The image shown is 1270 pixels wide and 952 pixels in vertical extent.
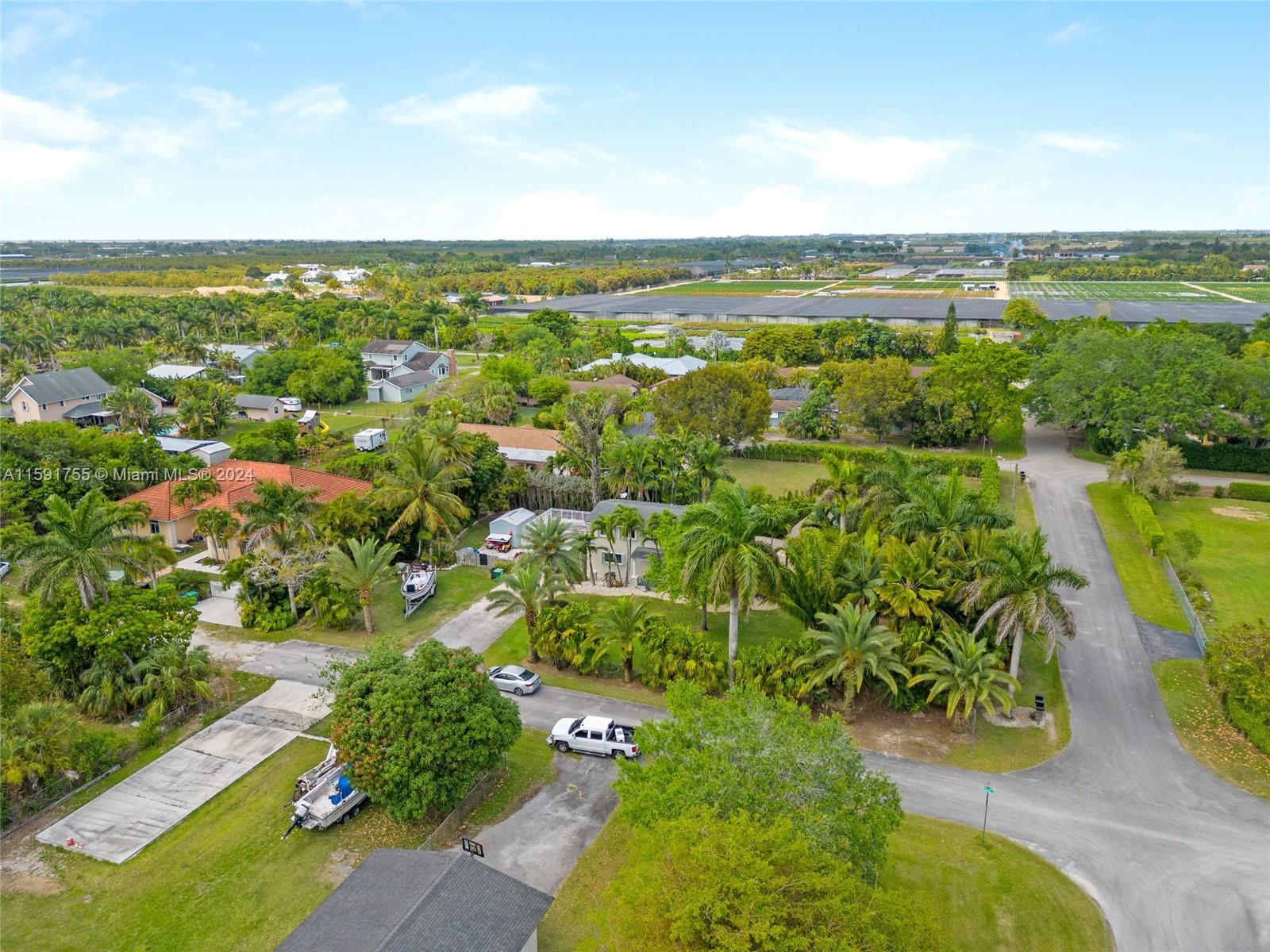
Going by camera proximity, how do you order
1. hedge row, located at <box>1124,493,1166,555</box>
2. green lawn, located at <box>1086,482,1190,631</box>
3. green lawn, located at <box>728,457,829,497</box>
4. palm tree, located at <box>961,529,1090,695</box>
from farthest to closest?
green lawn, located at <box>728,457,829,497</box> → hedge row, located at <box>1124,493,1166,555</box> → green lawn, located at <box>1086,482,1190,631</box> → palm tree, located at <box>961,529,1090,695</box>

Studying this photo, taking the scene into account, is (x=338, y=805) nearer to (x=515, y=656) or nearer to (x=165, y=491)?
(x=515, y=656)

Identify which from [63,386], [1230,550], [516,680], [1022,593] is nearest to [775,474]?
[1230,550]

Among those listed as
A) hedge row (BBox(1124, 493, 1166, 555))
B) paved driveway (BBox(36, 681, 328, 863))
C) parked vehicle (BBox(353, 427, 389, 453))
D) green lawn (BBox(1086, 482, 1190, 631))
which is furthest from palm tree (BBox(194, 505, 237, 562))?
hedge row (BBox(1124, 493, 1166, 555))

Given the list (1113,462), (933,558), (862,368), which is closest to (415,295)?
(862,368)

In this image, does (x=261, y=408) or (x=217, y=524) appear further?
(x=261, y=408)

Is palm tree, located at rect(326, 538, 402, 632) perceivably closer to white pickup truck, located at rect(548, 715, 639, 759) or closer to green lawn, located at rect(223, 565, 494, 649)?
green lawn, located at rect(223, 565, 494, 649)

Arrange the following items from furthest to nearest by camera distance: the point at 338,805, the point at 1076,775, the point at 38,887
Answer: the point at 1076,775 → the point at 338,805 → the point at 38,887

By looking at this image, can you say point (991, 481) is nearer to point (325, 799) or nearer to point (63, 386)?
point (325, 799)
